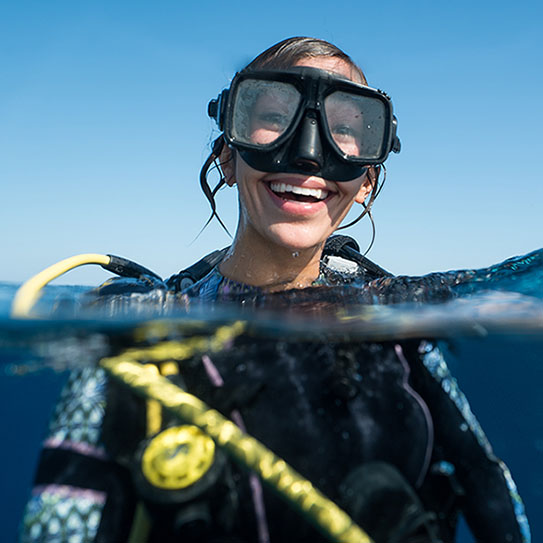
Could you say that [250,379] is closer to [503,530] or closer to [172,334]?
[172,334]

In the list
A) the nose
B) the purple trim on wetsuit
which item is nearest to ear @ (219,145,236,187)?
the nose

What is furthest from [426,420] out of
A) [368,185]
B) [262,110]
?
[262,110]

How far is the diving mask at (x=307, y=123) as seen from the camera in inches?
141

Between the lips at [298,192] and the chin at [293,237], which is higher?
the lips at [298,192]

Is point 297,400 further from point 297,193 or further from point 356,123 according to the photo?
point 356,123

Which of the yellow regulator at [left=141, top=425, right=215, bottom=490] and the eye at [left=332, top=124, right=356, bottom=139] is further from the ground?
the eye at [left=332, top=124, right=356, bottom=139]

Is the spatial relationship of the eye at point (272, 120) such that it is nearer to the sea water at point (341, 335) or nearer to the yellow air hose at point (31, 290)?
the sea water at point (341, 335)

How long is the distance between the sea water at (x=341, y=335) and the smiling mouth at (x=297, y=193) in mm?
1041

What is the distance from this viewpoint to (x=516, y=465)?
24.6ft

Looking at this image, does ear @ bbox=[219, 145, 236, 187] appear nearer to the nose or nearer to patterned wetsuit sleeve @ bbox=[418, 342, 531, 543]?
the nose

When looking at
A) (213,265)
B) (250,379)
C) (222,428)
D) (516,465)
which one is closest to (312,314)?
(250,379)

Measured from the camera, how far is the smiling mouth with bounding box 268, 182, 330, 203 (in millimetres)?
3686

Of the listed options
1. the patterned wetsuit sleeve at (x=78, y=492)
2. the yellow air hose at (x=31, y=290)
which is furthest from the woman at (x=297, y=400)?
the yellow air hose at (x=31, y=290)

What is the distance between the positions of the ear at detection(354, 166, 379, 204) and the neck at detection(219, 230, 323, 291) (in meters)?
0.78
